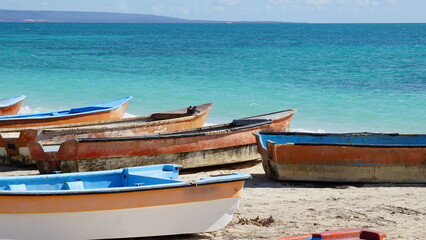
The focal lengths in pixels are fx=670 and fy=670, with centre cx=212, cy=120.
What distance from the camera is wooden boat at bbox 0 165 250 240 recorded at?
6.37 meters

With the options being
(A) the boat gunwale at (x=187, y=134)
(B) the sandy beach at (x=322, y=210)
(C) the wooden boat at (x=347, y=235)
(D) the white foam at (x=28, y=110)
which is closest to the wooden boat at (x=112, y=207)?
(B) the sandy beach at (x=322, y=210)

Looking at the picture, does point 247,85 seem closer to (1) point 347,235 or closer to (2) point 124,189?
(2) point 124,189

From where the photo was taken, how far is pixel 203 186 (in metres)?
6.73

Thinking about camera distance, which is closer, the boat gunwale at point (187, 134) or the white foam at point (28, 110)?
the boat gunwale at point (187, 134)

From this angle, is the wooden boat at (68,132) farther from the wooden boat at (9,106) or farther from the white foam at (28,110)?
the white foam at (28,110)

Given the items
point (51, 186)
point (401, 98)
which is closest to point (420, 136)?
point (51, 186)

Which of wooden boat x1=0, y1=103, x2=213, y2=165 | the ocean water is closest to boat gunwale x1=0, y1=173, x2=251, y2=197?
wooden boat x1=0, y1=103, x2=213, y2=165

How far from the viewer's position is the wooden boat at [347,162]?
382 inches

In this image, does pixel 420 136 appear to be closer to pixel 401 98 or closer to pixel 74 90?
pixel 401 98

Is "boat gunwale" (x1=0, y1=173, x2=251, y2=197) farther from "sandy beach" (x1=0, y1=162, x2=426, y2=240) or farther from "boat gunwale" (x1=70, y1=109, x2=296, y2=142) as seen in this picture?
"boat gunwale" (x1=70, y1=109, x2=296, y2=142)

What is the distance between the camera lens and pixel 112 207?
654 centimetres

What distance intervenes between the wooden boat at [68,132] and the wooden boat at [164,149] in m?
0.53

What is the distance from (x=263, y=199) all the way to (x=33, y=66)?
2767 centimetres

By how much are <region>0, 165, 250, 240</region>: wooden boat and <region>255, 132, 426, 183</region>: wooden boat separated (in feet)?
9.52
